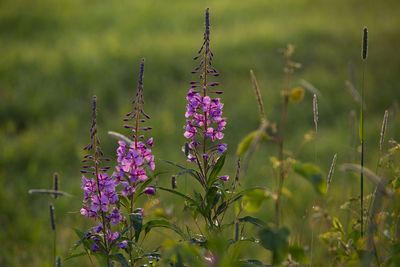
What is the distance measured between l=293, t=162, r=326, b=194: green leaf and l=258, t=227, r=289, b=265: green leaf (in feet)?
0.36

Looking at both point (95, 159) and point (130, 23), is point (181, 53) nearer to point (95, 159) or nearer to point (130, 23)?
point (130, 23)

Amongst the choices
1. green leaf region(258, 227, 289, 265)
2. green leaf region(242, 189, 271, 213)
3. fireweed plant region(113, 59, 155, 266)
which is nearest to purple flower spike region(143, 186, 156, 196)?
fireweed plant region(113, 59, 155, 266)

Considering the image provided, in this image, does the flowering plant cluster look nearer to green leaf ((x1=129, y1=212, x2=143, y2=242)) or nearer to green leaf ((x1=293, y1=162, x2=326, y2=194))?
green leaf ((x1=129, y1=212, x2=143, y2=242))

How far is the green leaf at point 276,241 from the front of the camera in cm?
133

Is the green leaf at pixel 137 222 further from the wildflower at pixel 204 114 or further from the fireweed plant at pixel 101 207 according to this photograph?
the wildflower at pixel 204 114

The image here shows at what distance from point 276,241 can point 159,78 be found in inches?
233

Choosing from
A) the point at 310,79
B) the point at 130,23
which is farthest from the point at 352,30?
the point at 130,23

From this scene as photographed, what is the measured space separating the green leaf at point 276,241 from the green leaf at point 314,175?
110 mm

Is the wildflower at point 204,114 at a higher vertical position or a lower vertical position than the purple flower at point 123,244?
higher

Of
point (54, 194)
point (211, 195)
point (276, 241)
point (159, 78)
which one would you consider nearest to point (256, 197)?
point (276, 241)

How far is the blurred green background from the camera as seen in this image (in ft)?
15.7

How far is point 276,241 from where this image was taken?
1.34m

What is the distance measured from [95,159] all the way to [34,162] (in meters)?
3.58

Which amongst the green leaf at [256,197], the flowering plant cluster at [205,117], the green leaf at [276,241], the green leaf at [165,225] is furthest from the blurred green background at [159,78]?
the green leaf at [276,241]
